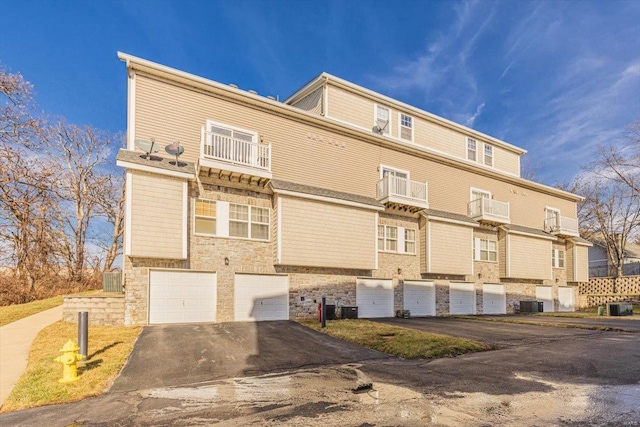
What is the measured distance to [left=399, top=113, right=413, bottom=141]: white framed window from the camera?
72.4 feet

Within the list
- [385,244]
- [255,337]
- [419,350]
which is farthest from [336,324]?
[385,244]

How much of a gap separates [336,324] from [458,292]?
33.7ft

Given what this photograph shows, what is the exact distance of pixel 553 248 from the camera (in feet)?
87.8

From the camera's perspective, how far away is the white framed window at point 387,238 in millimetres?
18703

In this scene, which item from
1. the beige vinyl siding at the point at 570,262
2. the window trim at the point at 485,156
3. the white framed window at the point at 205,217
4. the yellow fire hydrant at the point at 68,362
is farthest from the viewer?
the beige vinyl siding at the point at 570,262

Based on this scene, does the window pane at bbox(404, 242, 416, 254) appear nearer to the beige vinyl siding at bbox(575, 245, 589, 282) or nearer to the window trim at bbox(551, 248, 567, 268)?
the window trim at bbox(551, 248, 567, 268)

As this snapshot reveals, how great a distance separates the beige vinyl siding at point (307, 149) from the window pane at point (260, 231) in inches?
94.8

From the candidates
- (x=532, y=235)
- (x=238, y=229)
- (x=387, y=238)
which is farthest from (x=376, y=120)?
(x=532, y=235)

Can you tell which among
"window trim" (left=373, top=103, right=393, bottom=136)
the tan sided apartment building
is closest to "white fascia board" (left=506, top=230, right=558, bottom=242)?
the tan sided apartment building

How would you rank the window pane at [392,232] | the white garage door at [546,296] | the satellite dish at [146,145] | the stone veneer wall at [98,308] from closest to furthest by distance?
the stone veneer wall at [98,308]
the satellite dish at [146,145]
the window pane at [392,232]
the white garage door at [546,296]

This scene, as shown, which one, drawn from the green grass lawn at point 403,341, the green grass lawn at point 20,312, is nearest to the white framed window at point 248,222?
the green grass lawn at point 403,341

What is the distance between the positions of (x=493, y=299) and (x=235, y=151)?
725 inches

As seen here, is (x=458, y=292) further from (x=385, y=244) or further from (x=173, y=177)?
(x=173, y=177)

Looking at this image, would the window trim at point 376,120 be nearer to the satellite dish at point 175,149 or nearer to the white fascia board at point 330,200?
the white fascia board at point 330,200
